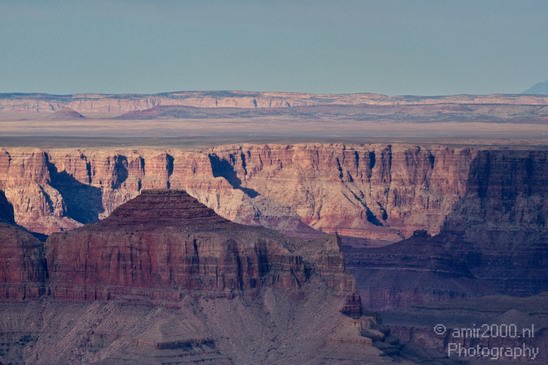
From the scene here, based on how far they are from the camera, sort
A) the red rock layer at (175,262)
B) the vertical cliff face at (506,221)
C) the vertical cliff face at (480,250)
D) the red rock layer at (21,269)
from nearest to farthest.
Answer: the red rock layer at (175,262), the red rock layer at (21,269), the vertical cliff face at (480,250), the vertical cliff face at (506,221)

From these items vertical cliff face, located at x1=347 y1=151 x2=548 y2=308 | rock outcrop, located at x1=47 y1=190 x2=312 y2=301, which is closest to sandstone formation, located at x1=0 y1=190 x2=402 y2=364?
rock outcrop, located at x1=47 y1=190 x2=312 y2=301

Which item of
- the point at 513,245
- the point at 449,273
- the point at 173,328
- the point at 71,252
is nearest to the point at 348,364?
the point at 173,328

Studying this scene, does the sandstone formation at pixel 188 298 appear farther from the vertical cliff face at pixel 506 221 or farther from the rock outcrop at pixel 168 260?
the vertical cliff face at pixel 506 221

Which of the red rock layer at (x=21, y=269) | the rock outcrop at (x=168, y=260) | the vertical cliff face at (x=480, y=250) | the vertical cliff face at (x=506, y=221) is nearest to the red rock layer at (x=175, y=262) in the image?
the rock outcrop at (x=168, y=260)

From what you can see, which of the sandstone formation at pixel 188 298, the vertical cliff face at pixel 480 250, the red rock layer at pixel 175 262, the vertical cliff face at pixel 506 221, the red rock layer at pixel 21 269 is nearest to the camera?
the sandstone formation at pixel 188 298

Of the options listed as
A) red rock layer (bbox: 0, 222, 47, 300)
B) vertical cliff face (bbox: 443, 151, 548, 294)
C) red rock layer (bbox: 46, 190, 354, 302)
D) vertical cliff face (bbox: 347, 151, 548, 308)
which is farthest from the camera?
vertical cliff face (bbox: 443, 151, 548, 294)

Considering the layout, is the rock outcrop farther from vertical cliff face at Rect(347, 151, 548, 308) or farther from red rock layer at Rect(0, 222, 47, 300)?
vertical cliff face at Rect(347, 151, 548, 308)

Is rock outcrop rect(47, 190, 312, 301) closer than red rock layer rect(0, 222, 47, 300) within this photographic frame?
Yes

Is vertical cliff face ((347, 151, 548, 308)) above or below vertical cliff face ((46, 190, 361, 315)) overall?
below
